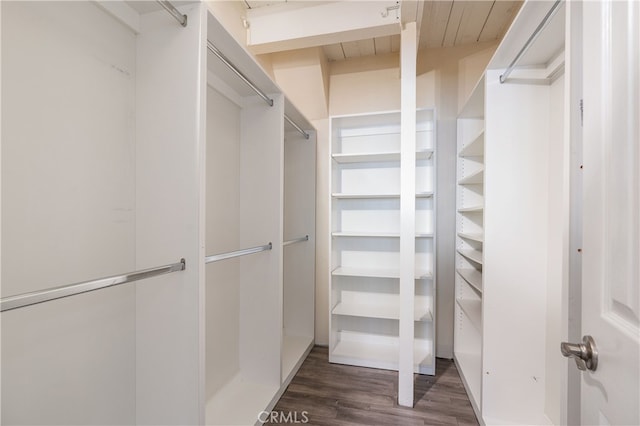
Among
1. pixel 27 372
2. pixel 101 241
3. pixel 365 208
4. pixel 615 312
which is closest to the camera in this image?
pixel 615 312

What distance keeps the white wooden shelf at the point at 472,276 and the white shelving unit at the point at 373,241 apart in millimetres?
251

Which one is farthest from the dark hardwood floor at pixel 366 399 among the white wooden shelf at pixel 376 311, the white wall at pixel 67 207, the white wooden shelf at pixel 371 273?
the white wall at pixel 67 207

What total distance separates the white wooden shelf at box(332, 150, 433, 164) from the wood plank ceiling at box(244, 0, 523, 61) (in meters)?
1.01

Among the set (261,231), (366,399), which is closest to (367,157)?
(261,231)

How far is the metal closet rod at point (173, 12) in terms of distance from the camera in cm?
102

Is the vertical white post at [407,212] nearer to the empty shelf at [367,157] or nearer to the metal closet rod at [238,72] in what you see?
the empty shelf at [367,157]

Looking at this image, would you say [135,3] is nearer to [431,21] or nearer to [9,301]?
[9,301]

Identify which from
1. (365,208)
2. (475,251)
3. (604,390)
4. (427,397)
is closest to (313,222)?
(365,208)

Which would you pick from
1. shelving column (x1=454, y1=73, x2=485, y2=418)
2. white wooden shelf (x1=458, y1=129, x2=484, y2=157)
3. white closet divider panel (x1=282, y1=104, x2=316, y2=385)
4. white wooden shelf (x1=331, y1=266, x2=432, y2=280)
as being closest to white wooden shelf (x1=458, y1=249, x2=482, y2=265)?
shelving column (x1=454, y1=73, x2=485, y2=418)

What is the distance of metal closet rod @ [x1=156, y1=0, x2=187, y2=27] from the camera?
1.02m

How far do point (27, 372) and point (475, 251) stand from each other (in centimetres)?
263

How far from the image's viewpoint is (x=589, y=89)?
65 cm

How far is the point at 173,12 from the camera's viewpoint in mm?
1062

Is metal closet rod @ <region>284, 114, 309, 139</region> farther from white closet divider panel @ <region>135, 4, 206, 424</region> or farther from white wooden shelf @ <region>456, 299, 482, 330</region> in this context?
white wooden shelf @ <region>456, 299, 482, 330</region>
